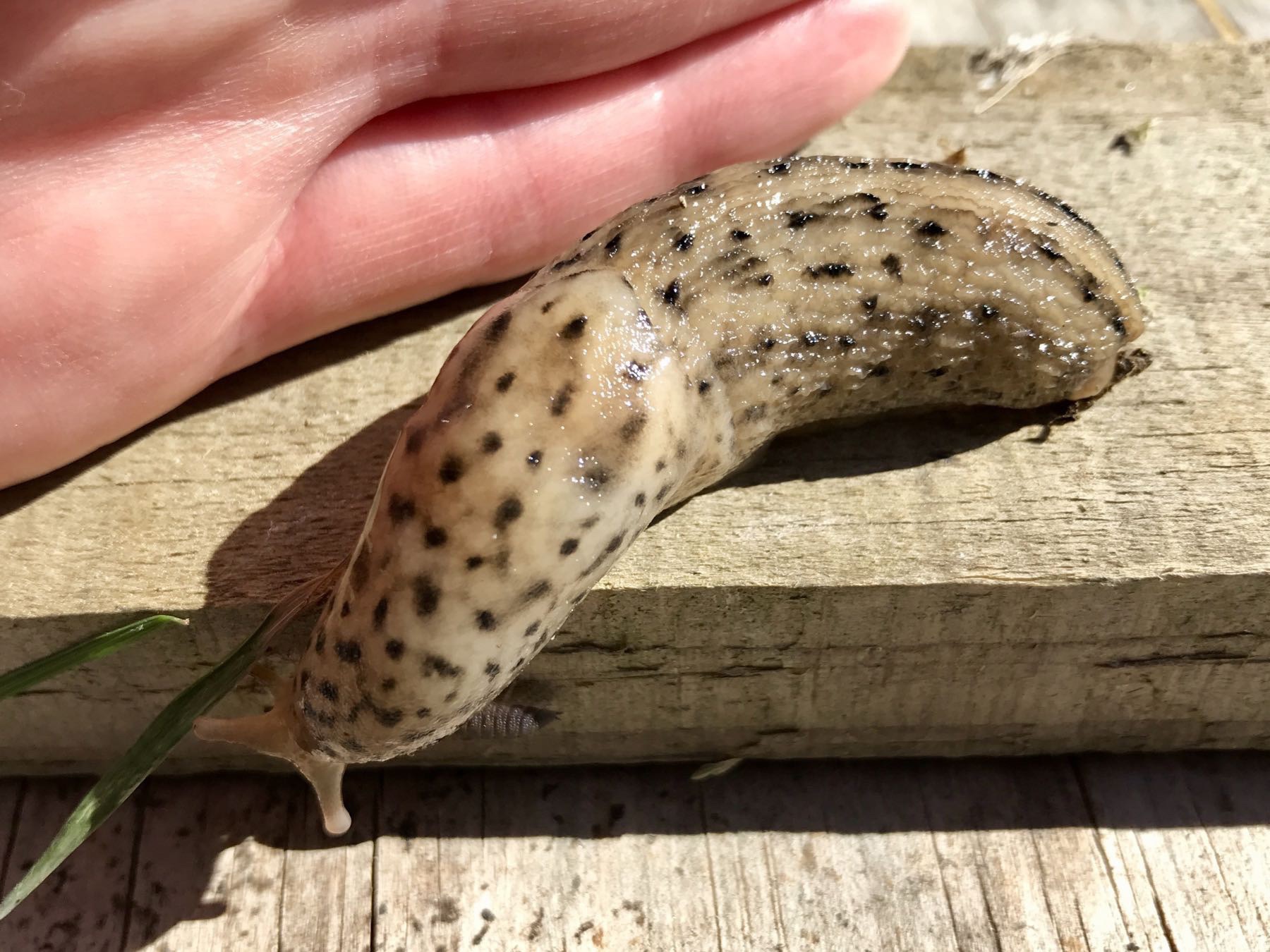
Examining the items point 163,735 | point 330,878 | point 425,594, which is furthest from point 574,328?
point 330,878

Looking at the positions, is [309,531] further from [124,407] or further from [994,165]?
[994,165]

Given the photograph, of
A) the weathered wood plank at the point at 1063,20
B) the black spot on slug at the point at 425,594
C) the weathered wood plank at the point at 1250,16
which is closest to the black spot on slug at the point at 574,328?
the black spot on slug at the point at 425,594

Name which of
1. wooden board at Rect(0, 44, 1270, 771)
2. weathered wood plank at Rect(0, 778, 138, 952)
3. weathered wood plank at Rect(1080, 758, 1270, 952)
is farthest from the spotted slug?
weathered wood plank at Rect(1080, 758, 1270, 952)

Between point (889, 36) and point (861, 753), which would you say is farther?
point (889, 36)

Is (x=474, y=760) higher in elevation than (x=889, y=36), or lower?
lower

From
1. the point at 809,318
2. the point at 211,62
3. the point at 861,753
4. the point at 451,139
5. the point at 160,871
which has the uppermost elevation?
the point at 211,62

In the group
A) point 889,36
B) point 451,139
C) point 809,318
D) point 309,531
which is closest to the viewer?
point 809,318

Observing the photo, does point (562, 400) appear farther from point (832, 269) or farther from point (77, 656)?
point (77, 656)

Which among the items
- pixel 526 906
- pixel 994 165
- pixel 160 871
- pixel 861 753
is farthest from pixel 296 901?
pixel 994 165
